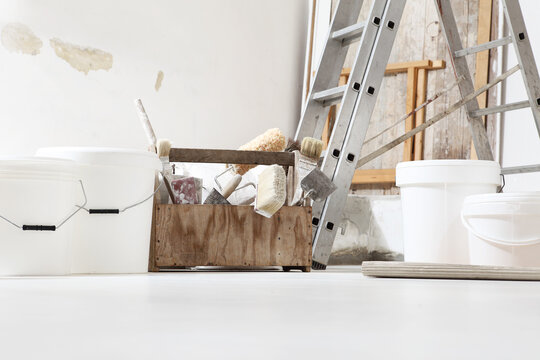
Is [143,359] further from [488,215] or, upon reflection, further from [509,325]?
[488,215]

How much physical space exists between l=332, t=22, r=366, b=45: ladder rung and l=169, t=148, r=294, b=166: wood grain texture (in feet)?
2.40

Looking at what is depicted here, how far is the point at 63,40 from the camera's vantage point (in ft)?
8.89

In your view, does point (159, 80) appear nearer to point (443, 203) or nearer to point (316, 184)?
point (316, 184)

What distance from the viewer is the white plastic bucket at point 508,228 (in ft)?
6.55

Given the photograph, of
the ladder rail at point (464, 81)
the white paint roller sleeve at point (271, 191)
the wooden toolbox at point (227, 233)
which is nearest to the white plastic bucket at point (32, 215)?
the wooden toolbox at point (227, 233)

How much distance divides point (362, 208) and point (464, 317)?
1992 millimetres

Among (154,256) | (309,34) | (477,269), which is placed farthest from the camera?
(309,34)

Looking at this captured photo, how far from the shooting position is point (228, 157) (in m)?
2.06

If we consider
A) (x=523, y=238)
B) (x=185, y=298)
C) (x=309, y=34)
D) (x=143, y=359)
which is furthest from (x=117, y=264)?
(x=309, y=34)

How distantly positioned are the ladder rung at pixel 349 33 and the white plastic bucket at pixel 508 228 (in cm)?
86

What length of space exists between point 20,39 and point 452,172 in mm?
1597

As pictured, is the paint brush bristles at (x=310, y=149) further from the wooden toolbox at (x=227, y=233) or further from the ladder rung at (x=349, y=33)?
the ladder rung at (x=349, y=33)

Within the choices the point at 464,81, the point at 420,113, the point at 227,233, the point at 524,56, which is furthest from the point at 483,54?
the point at 227,233

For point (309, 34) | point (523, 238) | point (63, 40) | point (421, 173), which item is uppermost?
point (309, 34)
